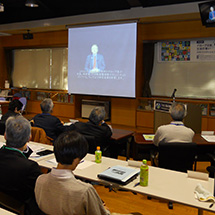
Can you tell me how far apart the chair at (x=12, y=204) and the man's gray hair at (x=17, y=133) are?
1.33ft

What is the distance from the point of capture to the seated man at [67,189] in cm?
153

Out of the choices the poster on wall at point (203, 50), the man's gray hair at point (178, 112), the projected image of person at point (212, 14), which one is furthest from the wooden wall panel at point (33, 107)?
the man's gray hair at point (178, 112)

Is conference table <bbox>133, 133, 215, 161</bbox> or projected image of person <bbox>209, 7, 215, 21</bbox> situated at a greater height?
projected image of person <bbox>209, 7, 215, 21</bbox>

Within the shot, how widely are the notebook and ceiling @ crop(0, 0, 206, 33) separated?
5044mm

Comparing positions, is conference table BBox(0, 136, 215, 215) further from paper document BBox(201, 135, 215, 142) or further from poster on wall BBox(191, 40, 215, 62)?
poster on wall BBox(191, 40, 215, 62)

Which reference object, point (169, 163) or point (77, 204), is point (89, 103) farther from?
point (77, 204)

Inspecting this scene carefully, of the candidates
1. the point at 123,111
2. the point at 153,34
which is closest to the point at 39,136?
the point at 123,111

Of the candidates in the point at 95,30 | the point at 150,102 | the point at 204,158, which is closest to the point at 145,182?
the point at 204,158

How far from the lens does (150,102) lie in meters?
7.45

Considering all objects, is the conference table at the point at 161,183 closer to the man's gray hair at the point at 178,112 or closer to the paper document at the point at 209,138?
the man's gray hair at the point at 178,112

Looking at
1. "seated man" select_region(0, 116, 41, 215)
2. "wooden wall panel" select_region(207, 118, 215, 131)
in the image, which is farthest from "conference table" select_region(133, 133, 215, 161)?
"wooden wall panel" select_region(207, 118, 215, 131)

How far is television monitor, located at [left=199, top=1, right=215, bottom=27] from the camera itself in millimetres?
4820

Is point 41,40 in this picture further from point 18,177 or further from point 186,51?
point 18,177

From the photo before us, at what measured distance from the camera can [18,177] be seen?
1.91 meters
